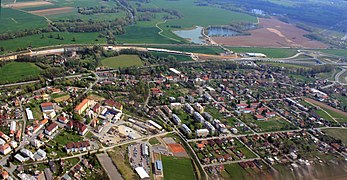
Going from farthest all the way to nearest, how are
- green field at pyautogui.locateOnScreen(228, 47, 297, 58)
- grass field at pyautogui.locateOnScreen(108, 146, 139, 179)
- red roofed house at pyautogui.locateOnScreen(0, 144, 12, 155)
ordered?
1. green field at pyautogui.locateOnScreen(228, 47, 297, 58)
2. red roofed house at pyautogui.locateOnScreen(0, 144, 12, 155)
3. grass field at pyautogui.locateOnScreen(108, 146, 139, 179)

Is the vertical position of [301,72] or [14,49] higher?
[14,49]

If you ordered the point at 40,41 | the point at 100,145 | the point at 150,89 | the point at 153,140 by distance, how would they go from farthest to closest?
the point at 40,41, the point at 150,89, the point at 153,140, the point at 100,145

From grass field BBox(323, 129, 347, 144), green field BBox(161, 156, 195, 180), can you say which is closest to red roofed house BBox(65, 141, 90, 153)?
green field BBox(161, 156, 195, 180)

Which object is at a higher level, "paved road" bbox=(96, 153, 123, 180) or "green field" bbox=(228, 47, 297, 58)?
"green field" bbox=(228, 47, 297, 58)

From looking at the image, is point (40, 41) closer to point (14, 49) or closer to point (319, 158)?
point (14, 49)

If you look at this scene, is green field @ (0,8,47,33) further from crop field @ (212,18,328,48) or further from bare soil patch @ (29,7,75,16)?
crop field @ (212,18,328,48)

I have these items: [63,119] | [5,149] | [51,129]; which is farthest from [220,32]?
[5,149]

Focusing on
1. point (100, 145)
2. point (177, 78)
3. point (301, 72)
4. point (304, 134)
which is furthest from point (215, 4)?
point (100, 145)
